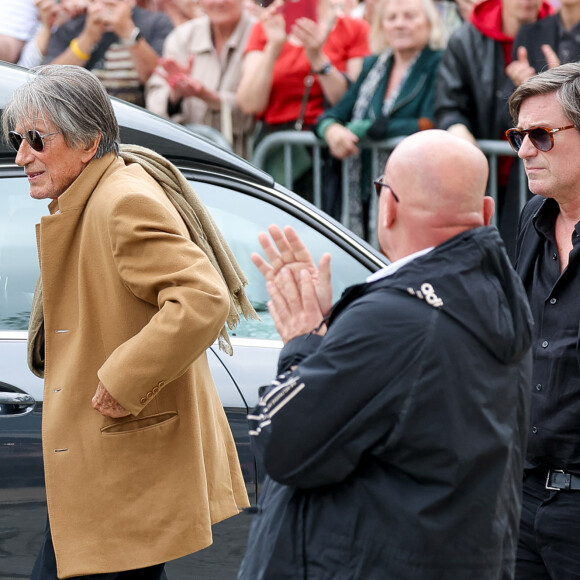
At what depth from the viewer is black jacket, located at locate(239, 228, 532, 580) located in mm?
1831

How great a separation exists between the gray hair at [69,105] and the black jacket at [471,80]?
11.2ft

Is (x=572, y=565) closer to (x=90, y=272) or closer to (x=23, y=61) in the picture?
(x=90, y=272)

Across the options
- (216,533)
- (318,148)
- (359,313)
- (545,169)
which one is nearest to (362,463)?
(359,313)

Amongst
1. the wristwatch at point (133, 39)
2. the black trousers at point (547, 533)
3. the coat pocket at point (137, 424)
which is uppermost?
the wristwatch at point (133, 39)

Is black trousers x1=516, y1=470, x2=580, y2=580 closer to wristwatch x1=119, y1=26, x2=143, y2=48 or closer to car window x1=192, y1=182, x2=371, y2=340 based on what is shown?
car window x1=192, y1=182, x2=371, y2=340

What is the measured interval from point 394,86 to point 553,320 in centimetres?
357

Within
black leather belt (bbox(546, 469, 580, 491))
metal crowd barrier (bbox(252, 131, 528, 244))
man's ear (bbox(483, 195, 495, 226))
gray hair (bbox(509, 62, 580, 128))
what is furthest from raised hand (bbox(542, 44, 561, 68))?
man's ear (bbox(483, 195, 495, 226))

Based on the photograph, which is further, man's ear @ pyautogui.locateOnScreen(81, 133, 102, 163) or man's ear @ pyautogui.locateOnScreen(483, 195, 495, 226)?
man's ear @ pyautogui.locateOnScreen(81, 133, 102, 163)

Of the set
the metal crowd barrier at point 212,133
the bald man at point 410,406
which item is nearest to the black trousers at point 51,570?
the bald man at point 410,406

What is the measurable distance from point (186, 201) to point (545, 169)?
36.3 inches

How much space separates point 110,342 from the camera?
2518 millimetres

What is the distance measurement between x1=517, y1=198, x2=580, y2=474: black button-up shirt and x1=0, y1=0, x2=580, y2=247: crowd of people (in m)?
2.88

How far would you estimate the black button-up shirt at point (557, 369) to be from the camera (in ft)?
8.43

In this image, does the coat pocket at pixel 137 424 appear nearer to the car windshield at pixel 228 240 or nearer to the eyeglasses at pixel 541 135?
the car windshield at pixel 228 240
